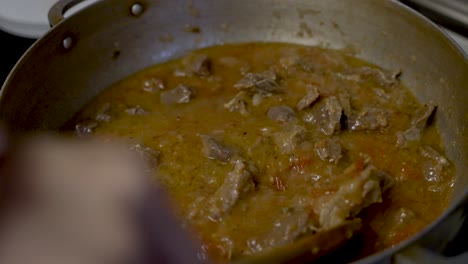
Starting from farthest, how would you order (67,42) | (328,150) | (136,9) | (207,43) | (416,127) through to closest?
(207,43)
(136,9)
(67,42)
(416,127)
(328,150)

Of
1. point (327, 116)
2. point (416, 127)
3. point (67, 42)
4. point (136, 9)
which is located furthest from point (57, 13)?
point (416, 127)

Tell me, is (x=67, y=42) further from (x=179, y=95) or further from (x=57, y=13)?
(x=179, y=95)

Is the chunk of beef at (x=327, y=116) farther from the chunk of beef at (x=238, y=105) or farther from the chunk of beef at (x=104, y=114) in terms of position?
the chunk of beef at (x=104, y=114)

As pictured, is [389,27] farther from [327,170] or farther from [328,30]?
[327,170]

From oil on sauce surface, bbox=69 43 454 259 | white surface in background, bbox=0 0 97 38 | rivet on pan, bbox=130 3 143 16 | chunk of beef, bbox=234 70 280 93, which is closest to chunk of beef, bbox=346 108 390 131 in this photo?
oil on sauce surface, bbox=69 43 454 259

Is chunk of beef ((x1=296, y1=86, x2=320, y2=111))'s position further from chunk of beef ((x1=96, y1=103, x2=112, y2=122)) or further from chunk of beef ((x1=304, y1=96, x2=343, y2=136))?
chunk of beef ((x1=96, y1=103, x2=112, y2=122))
